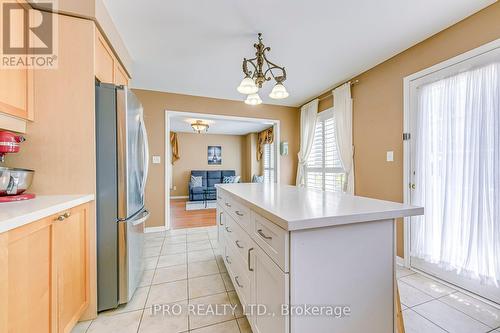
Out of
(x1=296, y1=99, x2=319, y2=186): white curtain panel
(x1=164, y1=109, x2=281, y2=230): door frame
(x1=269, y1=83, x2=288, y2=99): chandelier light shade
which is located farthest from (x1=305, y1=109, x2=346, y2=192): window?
(x1=269, y1=83, x2=288, y2=99): chandelier light shade

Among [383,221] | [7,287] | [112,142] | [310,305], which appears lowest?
[310,305]

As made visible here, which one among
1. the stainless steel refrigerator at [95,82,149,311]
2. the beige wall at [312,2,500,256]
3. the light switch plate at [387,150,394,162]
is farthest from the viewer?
the light switch plate at [387,150,394,162]

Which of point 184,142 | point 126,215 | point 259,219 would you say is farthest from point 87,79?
point 184,142

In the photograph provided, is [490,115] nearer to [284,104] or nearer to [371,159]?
[371,159]

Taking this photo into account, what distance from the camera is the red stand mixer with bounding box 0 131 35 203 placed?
3.79 feet

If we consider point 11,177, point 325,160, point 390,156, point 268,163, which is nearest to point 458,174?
point 390,156

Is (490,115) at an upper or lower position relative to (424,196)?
upper

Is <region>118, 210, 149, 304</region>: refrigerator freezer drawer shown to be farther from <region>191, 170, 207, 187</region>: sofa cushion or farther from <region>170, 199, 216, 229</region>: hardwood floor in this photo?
<region>191, 170, 207, 187</region>: sofa cushion

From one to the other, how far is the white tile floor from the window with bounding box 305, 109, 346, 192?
1.55 metres

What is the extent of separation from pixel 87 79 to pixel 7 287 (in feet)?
4.31

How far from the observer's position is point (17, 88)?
1.29 m

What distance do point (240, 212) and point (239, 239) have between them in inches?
8.0

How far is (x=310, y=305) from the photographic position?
882 mm

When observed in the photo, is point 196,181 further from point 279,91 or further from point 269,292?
point 269,292
